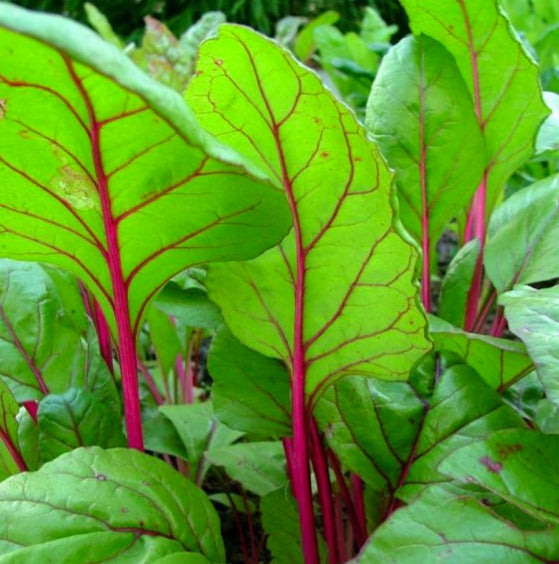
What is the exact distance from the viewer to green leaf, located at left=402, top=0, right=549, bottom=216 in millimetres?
659

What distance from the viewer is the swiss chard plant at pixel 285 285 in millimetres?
456


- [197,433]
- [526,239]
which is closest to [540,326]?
[526,239]

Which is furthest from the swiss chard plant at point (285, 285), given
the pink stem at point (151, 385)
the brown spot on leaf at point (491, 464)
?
the pink stem at point (151, 385)

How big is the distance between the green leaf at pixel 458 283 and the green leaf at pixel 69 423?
324 mm

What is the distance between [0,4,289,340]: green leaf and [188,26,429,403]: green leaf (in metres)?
0.04

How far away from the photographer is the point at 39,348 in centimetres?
67

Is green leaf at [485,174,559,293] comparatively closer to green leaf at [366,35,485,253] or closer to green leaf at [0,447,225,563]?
green leaf at [366,35,485,253]

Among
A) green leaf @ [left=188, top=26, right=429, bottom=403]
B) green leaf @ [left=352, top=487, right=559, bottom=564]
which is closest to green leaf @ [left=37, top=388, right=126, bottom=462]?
green leaf @ [left=188, top=26, right=429, bottom=403]

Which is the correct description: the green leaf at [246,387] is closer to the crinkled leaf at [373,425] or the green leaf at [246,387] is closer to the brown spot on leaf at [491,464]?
the crinkled leaf at [373,425]

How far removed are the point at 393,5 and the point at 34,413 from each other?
12.8 ft

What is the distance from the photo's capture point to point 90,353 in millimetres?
679

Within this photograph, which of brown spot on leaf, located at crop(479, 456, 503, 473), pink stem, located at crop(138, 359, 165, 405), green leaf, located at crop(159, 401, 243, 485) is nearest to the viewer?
brown spot on leaf, located at crop(479, 456, 503, 473)

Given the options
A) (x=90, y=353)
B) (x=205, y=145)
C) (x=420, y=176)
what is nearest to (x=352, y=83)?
(x=420, y=176)

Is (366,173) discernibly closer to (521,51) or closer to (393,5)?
(521,51)
